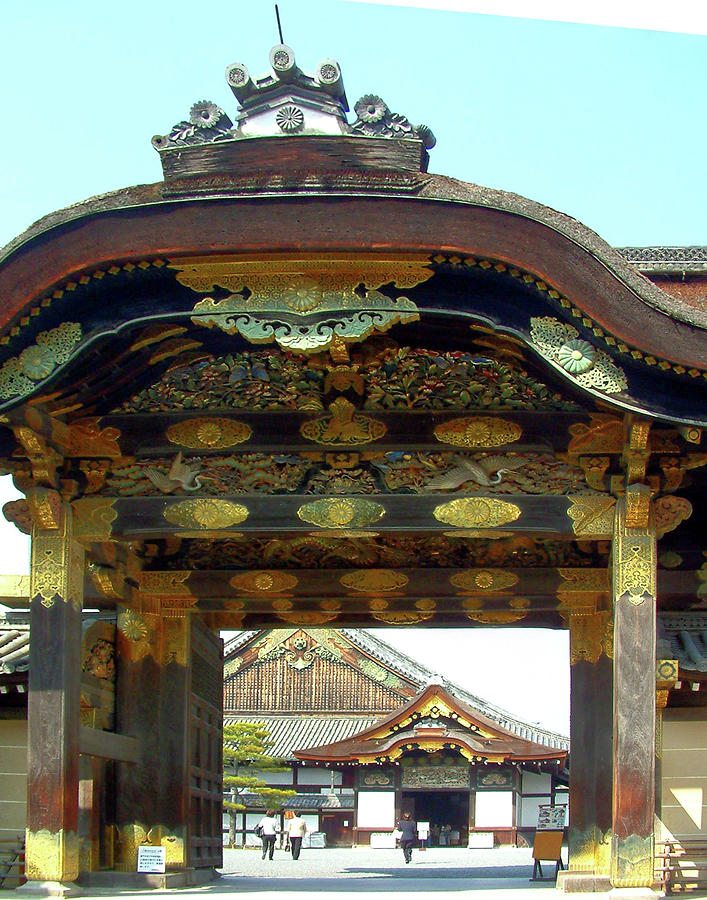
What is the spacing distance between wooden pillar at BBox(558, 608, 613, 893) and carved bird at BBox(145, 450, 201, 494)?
4397mm

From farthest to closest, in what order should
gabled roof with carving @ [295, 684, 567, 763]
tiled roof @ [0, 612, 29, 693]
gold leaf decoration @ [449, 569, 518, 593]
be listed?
gabled roof with carving @ [295, 684, 567, 763] < gold leaf decoration @ [449, 569, 518, 593] < tiled roof @ [0, 612, 29, 693]

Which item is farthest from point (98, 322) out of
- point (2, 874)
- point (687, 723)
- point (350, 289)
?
point (687, 723)

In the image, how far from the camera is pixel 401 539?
13133 mm

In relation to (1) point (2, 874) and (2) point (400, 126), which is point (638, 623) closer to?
(2) point (400, 126)

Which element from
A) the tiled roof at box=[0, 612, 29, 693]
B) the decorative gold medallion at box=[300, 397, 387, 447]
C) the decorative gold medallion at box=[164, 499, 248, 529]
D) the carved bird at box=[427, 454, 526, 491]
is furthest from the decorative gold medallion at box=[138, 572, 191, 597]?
the carved bird at box=[427, 454, 526, 491]

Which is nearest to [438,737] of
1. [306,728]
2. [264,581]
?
[306,728]

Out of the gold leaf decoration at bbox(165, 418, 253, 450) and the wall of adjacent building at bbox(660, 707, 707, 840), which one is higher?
the gold leaf decoration at bbox(165, 418, 253, 450)

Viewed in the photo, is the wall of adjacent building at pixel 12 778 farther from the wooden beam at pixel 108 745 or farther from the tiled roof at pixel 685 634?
the tiled roof at pixel 685 634

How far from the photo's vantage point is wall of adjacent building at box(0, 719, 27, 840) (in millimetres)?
12516

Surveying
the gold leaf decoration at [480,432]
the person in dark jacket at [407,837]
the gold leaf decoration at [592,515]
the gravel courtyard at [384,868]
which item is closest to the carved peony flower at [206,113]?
the gold leaf decoration at [480,432]

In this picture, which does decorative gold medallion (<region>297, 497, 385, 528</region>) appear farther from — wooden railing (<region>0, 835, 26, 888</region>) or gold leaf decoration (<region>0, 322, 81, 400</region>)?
wooden railing (<region>0, 835, 26, 888</region>)

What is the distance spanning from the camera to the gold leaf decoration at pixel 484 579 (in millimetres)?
13211

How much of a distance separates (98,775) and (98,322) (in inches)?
210

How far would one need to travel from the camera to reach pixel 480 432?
10805mm
